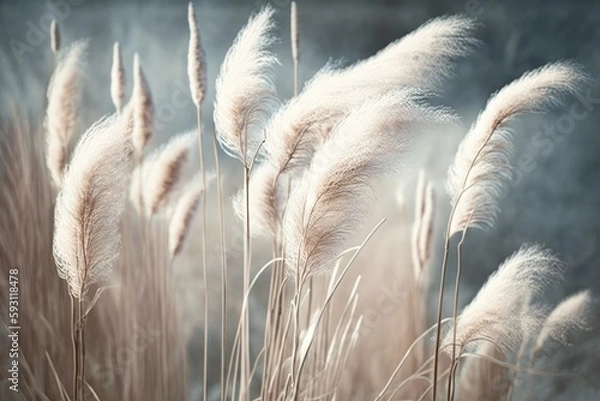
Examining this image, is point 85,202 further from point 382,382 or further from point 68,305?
point 382,382

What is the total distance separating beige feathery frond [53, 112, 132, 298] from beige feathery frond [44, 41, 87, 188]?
0.32m

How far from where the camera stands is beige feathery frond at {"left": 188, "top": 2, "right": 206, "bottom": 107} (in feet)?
5.28

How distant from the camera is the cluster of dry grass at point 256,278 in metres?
1.52

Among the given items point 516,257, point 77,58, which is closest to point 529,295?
point 516,257

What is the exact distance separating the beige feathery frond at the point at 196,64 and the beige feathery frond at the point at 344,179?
380 millimetres

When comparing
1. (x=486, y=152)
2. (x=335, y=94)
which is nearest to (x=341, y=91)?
(x=335, y=94)

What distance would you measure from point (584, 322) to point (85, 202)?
1.06 m

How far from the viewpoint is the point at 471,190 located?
59.9 inches

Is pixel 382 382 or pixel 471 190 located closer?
pixel 471 190

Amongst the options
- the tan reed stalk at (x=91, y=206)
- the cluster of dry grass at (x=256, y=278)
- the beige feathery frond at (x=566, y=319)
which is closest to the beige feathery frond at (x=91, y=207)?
the tan reed stalk at (x=91, y=206)

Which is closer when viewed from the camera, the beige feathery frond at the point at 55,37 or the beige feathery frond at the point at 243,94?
the beige feathery frond at the point at 243,94

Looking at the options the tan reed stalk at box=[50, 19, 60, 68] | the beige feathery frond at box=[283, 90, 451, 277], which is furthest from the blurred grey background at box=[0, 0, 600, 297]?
the beige feathery frond at box=[283, 90, 451, 277]

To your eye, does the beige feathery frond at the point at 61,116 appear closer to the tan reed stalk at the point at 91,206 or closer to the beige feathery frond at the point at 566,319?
the tan reed stalk at the point at 91,206

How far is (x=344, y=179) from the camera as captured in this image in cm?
128
